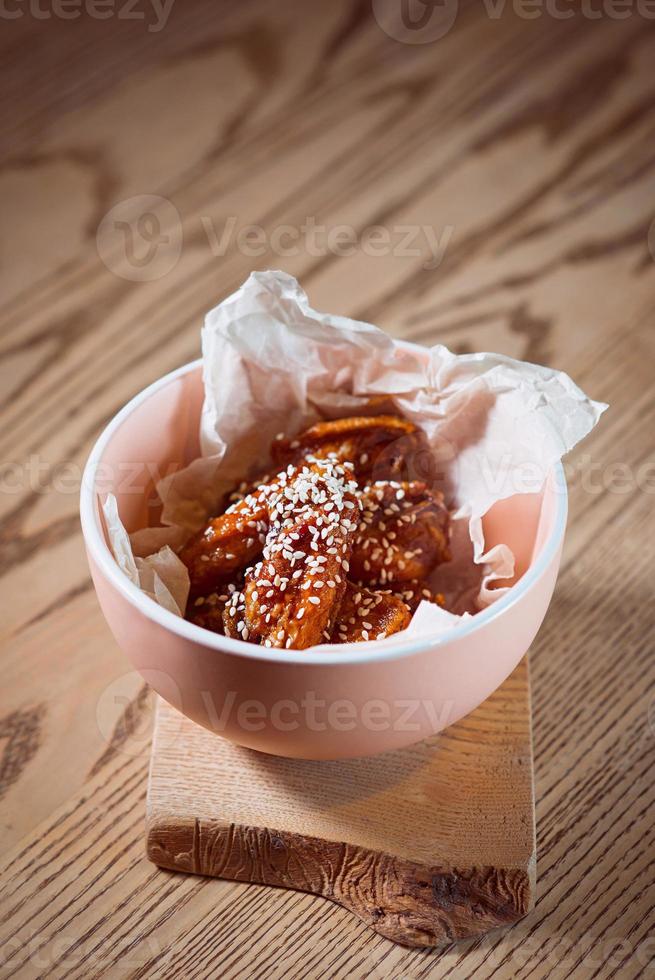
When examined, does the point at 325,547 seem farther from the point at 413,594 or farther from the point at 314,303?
the point at 314,303

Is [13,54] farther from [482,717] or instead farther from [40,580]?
[482,717]

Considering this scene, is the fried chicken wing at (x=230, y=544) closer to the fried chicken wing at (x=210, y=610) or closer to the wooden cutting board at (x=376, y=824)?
the fried chicken wing at (x=210, y=610)

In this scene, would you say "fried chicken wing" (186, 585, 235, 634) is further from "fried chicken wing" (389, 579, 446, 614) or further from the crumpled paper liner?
"fried chicken wing" (389, 579, 446, 614)

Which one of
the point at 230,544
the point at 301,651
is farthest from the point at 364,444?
the point at 301,651

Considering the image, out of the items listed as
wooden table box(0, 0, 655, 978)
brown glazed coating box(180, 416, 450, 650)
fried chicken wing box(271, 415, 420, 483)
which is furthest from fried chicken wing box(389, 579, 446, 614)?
wooden table box(0, 0, 655, 978)

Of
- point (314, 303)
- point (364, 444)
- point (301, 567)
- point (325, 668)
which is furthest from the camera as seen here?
point (314, 303)

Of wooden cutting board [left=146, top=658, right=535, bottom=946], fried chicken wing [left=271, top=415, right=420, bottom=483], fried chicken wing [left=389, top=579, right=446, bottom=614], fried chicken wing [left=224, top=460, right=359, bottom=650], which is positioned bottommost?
wooden cutting board [left=146, top=658, right=535, bottom=946]

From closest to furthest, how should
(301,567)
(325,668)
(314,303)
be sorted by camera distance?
(325,668), (301,567), (314,303)
